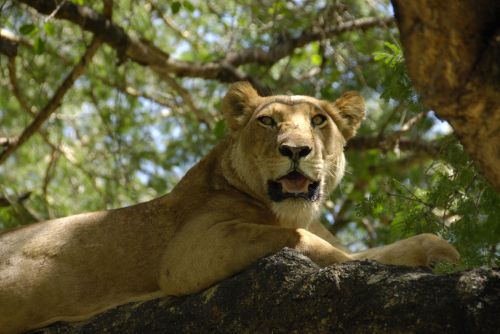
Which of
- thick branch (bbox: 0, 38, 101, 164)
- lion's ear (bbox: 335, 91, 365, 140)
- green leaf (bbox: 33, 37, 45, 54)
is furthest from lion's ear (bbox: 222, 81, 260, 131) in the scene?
thick branch (bbox: 0, 38, 101, 164)

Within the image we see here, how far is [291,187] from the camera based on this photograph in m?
5.95

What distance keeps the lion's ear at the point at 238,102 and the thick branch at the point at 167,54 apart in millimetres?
2039

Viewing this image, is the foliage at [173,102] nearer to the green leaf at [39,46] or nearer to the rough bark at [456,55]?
the green leaf at [39,46]

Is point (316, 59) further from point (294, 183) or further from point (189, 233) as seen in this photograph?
point (189, 233)

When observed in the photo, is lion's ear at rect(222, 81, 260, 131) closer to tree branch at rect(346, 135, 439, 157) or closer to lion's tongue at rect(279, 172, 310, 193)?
A: lion's tongue at rect(279, 172, 310, 193)

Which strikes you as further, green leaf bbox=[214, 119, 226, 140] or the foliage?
the foliage

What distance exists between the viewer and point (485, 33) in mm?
3428

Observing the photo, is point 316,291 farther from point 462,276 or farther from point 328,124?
point 328,124

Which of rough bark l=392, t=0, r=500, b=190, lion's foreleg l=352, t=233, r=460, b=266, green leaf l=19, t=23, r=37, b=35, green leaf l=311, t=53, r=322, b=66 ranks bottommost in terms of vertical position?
green leaf l=311, t=53, r=322, b=66

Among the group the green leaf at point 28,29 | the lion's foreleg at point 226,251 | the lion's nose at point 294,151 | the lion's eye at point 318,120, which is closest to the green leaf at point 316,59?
the green leaf at point 28,29

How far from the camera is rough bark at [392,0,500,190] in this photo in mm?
3320

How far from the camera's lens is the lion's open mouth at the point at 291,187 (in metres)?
5.93

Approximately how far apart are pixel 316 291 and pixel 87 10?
16.4 ft

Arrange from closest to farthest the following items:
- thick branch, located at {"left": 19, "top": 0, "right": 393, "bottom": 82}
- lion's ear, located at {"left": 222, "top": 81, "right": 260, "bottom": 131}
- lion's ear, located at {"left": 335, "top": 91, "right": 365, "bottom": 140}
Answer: lion's ear, located at {"left": 222, "top": 81, "right": 260, "bottom": 131} → lion's ear, located at {"left": 335, "top": 91, "right": 365, "bottom": 140} → thick branch, located at {"left": 19, "top": 0, "right": 393, "bottom": 82}
